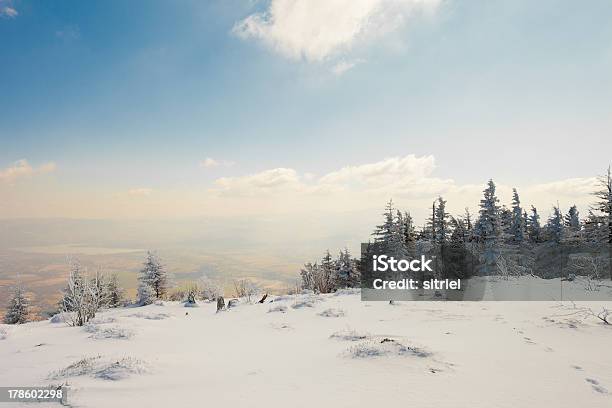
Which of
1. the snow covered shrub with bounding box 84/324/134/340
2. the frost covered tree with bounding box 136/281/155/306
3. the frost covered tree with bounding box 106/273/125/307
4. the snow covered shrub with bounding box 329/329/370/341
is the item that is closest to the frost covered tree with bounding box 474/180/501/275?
the snow covered shrub with bounding box 329/329/370/341

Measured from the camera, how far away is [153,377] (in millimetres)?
6387

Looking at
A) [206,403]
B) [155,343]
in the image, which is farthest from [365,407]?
[155,343]

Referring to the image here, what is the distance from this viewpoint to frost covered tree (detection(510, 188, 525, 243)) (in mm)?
48050

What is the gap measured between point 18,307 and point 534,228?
77.5m

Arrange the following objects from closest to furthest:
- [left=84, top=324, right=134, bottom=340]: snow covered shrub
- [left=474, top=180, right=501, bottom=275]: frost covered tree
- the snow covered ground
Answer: the snow covered ground
[left=84, top=324, right=134, bottom=340]: snow covered shrub
[left=474, top=180, right=501, bottom=275]: frost covered tree

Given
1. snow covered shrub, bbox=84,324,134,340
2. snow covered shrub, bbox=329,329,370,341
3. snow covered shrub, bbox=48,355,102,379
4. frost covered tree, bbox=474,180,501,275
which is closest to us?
snow covered shrub, bbox=48,355,102,379

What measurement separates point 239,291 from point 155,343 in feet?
98.4

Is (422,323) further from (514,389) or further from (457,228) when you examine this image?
(457,228)

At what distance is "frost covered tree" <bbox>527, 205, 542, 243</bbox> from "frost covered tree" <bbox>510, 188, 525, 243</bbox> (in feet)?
18.5

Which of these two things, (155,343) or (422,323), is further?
(422,323)

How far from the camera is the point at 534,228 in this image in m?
59.5

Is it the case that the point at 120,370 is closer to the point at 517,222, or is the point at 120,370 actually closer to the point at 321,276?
the point at 321,276

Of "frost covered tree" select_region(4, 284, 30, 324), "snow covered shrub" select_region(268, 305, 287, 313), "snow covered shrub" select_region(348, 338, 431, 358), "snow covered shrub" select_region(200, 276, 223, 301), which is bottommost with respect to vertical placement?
"frost covered tree" select_region(4, 284, 30, 324)

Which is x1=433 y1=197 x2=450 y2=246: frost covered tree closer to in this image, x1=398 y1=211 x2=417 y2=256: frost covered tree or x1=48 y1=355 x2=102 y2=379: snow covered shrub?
x1=398 y1=211 x2=417 y2=256: frost covered tree
